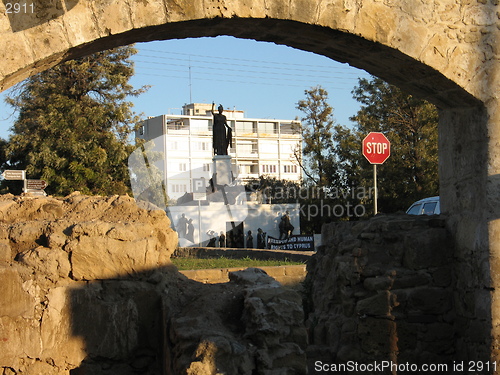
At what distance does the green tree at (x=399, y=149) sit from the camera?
2192 cm

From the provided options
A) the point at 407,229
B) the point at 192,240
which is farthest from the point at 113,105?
the point at 407,229

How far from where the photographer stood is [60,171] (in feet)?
59.9

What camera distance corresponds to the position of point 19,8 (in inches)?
146

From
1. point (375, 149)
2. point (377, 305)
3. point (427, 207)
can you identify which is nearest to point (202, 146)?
point (427, 207)

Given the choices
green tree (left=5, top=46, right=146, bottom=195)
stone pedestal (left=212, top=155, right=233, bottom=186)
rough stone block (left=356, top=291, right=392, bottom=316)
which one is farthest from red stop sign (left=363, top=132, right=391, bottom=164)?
stone pedestal (left=212, top=155, right=233, bottom=186)

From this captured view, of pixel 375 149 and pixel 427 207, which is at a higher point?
pixel 375 149

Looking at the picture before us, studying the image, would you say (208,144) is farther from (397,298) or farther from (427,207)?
(397,298)

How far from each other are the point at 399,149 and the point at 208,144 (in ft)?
153

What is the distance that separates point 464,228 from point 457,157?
61 centimetres

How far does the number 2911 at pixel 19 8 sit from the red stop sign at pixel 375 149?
6575 mm

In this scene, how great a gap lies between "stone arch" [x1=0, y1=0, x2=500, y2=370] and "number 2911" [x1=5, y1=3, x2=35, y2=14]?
0.02 metres

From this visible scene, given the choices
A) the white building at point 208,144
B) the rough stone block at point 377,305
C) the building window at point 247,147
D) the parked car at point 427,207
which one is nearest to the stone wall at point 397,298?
the rough stone block at point 377,305

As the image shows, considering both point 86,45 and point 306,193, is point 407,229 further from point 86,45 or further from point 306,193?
point 306,193

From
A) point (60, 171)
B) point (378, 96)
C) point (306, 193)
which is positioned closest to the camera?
point (60, 171)
